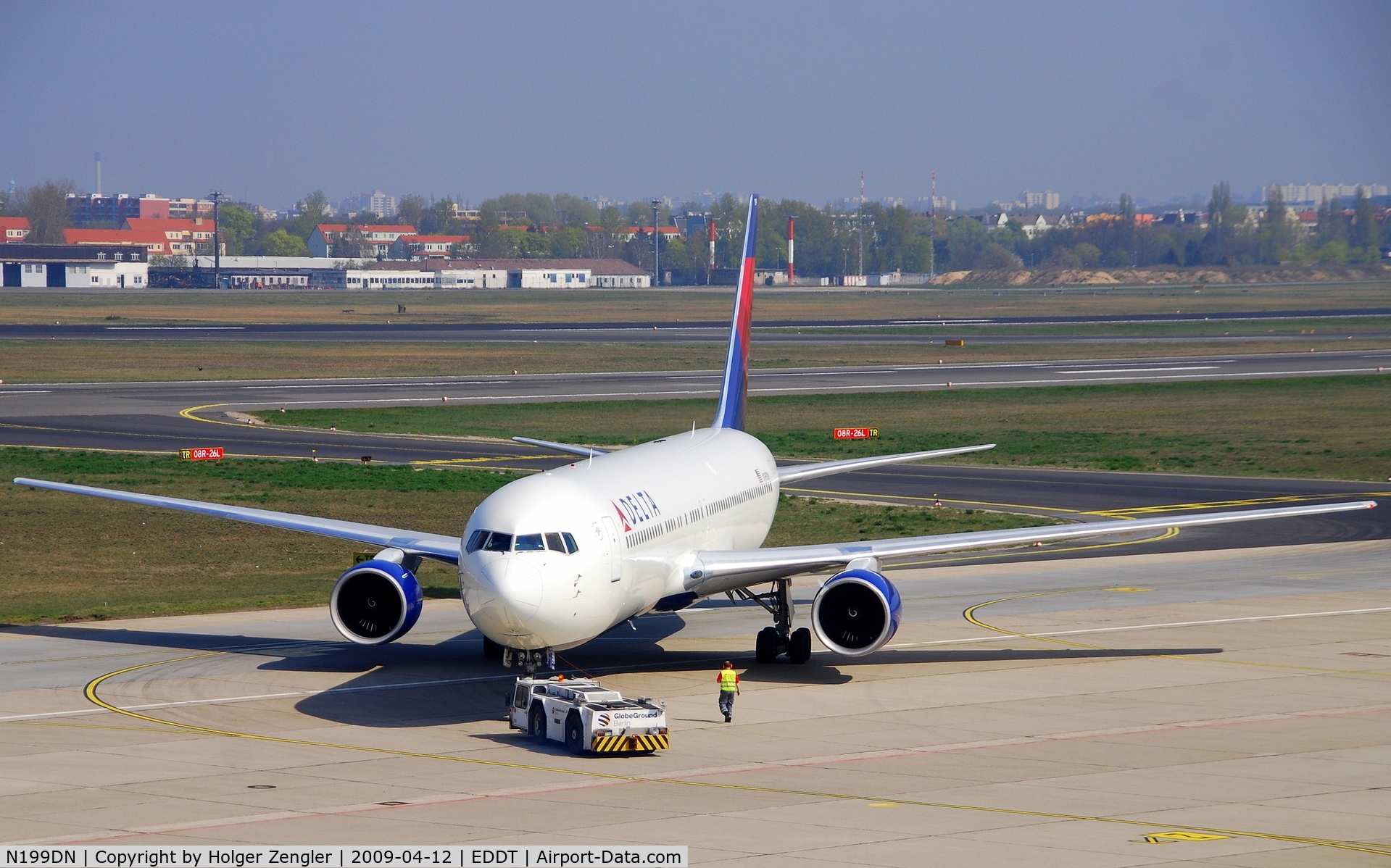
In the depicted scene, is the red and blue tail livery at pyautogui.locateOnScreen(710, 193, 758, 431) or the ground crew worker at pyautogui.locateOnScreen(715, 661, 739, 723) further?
the red and blue tail livery at pyautogui.locateOnScreen(710, 193, 758, 431)

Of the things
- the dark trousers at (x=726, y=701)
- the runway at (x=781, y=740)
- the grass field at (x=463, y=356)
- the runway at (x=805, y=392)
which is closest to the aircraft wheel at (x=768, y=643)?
the runway at (x=781, y=740)

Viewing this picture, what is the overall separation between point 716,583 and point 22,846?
1731 cm

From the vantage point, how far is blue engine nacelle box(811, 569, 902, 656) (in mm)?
33469

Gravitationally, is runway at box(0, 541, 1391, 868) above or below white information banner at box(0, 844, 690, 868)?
below

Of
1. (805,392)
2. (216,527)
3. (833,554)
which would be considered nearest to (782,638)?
(833,554)

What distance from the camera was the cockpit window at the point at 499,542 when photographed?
29078 mm

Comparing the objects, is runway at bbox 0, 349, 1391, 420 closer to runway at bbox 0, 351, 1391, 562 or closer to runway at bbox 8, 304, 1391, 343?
runway at bbox 0, 351, 1391, 562

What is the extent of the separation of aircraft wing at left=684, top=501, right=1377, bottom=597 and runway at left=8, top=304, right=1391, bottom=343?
12090 centimetres

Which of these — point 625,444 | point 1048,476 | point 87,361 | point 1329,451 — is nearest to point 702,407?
point 625,444

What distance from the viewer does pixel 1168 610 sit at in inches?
1751

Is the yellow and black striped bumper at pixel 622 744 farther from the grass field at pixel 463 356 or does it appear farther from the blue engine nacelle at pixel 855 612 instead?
the grass field at pixel 463 356

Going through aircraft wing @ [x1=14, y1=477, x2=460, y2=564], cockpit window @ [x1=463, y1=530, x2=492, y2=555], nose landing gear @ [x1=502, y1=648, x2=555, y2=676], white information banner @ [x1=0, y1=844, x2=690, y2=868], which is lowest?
white information banner @ [x1=0, y1=844, x2=690, y2=868]

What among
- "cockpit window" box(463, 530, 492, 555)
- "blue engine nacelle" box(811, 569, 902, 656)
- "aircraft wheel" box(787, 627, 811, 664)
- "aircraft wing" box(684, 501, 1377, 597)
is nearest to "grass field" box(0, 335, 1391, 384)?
"aircraft wheel" box(787, 627, 811, 664)

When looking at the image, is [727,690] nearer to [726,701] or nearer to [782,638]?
[726,701]
